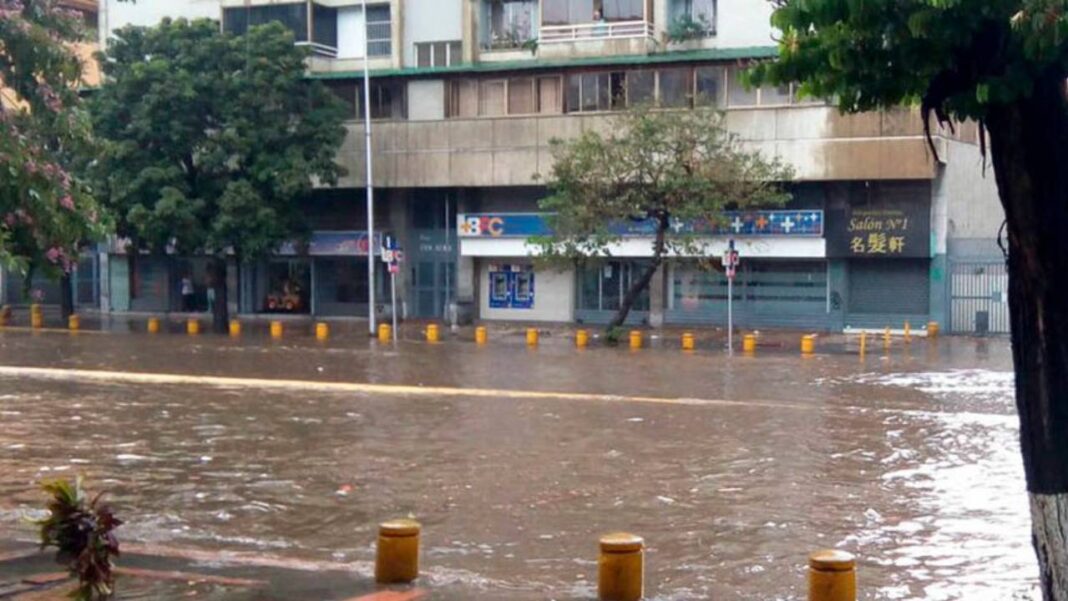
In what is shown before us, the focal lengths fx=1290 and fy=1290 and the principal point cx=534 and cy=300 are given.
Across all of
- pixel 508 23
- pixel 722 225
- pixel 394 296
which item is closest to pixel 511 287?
pixel 394 296

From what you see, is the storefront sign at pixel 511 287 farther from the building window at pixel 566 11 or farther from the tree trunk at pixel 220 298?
the tree trunk at pixel 220 298

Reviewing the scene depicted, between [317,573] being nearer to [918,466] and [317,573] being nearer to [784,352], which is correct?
[918,466]

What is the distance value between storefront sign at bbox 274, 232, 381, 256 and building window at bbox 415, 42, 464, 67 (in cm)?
640

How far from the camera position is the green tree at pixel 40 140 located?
9.70m

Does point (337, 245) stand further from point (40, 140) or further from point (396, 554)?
point (396, 554)

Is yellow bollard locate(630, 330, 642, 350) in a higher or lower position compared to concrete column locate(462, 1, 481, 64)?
lower

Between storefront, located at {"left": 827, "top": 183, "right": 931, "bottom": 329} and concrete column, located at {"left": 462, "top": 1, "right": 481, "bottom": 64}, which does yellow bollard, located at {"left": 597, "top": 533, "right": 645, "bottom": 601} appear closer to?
storefront, located at {"left": 827, "top": 183, "right": 931, "bottom": 329}

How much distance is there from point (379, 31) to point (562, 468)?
3317cm

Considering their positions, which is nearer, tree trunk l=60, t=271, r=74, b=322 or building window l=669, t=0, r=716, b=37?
building window l=669, t=0, r=716, b=37

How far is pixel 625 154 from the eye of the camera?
117 feet

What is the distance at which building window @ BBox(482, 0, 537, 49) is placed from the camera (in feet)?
145

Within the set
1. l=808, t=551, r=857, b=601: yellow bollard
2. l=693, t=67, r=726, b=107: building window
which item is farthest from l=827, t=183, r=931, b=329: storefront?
l=808, t=551, r=857, b=601: yellow bollard

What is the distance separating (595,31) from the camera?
42.2 metres

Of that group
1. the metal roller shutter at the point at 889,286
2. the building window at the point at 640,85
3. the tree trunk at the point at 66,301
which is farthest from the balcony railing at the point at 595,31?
the tree trunk at the point at 66,301
